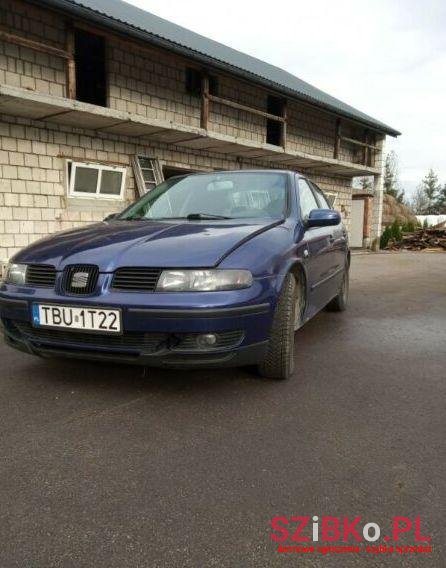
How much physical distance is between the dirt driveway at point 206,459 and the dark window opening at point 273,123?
13.4 m

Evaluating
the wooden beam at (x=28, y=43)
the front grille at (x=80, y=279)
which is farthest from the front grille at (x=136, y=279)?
the wooden beam at (x=28, y=43)

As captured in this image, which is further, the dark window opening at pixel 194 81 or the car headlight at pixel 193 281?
the dark window opening at pixel 194 81

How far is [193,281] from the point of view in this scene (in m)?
2.33

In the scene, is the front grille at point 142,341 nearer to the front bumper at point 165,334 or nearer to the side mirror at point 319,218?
the front bumper at point 165,334

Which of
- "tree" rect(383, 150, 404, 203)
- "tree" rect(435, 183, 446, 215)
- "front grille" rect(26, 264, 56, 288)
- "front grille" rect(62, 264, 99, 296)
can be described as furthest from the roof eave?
"tree" rect(435, 183, 446, 215)

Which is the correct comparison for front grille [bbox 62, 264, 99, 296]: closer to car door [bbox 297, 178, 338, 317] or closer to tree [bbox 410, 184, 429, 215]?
car door [bbox 297, 178, 338, 317]

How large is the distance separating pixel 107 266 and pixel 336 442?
1468 mm

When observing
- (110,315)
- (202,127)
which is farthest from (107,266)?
(202,127)

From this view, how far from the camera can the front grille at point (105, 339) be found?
92.3 inches

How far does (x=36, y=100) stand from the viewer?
759cm

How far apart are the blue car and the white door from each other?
1793 cm

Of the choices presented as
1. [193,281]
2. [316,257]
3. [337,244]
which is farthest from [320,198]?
[193,281]

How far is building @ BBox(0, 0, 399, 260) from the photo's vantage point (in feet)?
27.9

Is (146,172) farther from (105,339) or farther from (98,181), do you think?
(105,339)
